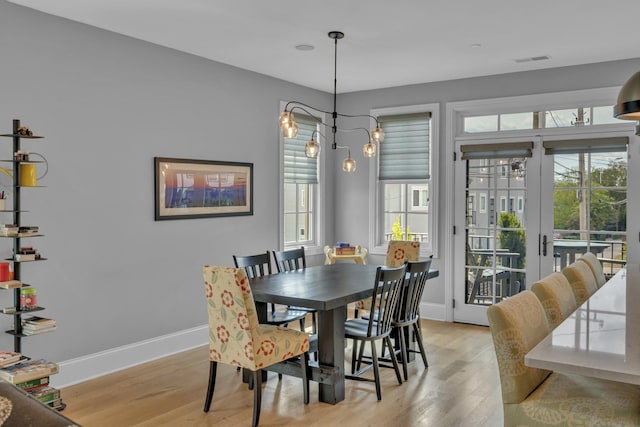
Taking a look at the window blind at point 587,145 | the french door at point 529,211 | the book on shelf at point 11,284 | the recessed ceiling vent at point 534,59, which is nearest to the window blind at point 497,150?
the french door at point 529,211

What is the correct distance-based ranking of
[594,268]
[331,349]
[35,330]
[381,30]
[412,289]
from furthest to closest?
[381,30]
[412,289]
[594,268]
[331,349]
[35,330]

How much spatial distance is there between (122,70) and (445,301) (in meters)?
4.11

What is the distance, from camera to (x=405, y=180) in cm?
658

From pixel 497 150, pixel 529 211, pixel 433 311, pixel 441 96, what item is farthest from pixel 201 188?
pixel 529 211

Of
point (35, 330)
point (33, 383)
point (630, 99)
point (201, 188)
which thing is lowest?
point (33, 383)

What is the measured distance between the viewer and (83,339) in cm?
426

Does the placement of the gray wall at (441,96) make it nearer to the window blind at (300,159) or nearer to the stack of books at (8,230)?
the window blind at (300,159)

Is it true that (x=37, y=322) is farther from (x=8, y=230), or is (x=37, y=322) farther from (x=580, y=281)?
(x=580, y=281)

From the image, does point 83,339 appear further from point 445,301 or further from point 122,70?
point 445,301

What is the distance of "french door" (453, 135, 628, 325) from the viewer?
5.34 meters

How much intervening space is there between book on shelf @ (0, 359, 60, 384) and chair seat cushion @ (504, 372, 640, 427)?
8.97ft

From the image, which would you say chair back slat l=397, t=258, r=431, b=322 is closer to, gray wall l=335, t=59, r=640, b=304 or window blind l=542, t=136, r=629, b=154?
gray wall l=335, t=59, r=640, b=304

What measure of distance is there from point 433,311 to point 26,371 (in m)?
4.28

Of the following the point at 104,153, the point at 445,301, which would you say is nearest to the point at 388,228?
Result: the point at 445,301
